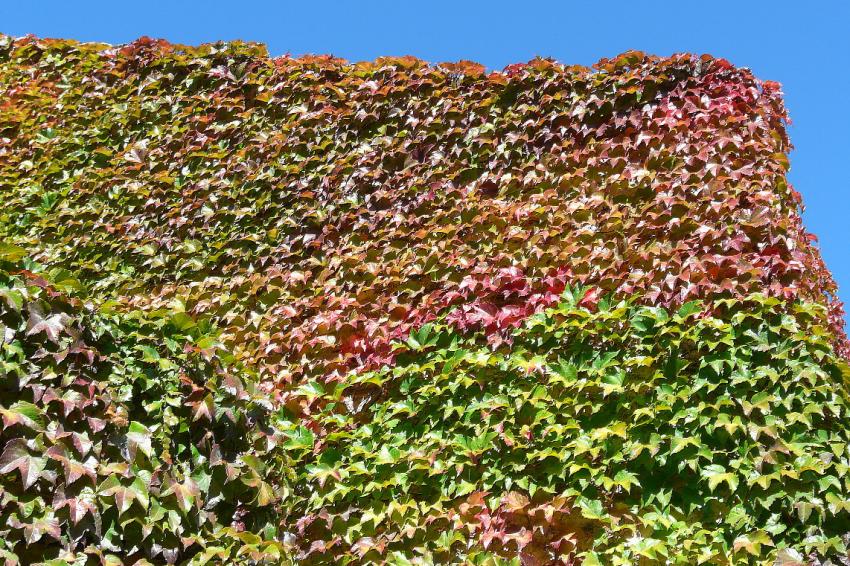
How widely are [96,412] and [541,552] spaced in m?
2.07

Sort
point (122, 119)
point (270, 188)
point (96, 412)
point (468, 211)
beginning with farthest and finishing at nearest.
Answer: point (122, 119), point (270, 188), point (468, 211), point (96, 412)

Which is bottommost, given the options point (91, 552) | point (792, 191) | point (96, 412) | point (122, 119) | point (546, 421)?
point (91, 552)

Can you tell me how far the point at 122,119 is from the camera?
643 cm

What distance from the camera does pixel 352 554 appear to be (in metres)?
3.94

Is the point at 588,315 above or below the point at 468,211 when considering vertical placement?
below

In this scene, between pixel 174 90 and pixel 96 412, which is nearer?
pixel 96 412

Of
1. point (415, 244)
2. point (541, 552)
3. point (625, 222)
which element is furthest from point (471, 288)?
point (541, 552)

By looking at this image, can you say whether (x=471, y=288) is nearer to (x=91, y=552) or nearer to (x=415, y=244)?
(x=415, y=244)

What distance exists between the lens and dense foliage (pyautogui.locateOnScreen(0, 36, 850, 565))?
3.45m

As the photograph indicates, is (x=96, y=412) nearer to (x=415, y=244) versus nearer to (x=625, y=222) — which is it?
(x=415, y=244)

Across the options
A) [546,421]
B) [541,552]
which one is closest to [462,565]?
[541,552]

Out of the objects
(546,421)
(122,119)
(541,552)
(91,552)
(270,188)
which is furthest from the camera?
(122,119)

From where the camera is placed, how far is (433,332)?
4.47 metres

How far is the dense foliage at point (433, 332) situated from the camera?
11.3 feet
